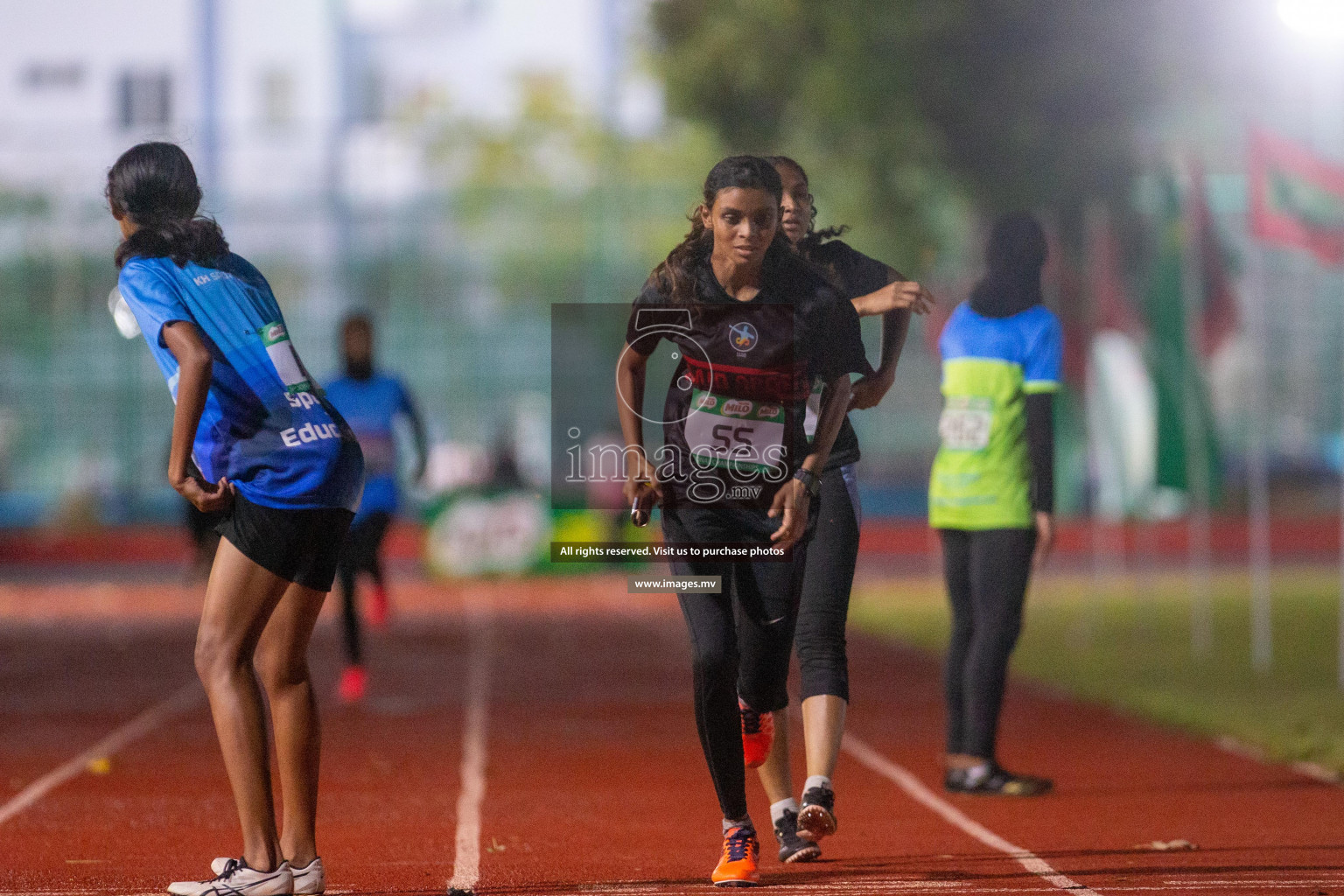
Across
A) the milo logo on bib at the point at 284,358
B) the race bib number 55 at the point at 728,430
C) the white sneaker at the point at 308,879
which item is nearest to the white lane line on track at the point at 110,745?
the white sneaker at the point at 308,879

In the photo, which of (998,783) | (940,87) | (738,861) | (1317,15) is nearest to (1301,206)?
(1317,15)

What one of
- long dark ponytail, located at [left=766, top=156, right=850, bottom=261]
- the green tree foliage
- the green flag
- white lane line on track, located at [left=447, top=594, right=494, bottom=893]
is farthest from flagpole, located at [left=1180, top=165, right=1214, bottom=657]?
the green tree foliage

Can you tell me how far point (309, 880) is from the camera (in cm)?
522

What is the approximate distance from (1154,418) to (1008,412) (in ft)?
25.9

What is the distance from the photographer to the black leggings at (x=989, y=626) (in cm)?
775

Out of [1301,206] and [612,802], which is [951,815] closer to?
[612,802]

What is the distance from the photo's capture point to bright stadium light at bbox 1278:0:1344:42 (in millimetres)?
12484

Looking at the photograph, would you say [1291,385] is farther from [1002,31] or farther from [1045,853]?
[1045,853]

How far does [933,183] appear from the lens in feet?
107

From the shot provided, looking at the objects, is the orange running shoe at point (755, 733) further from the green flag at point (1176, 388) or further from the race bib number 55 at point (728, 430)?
the green flag at point (1176, 388)

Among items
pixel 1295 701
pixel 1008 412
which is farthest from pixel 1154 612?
pixel 1008 412

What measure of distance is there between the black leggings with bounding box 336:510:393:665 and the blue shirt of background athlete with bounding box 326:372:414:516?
0.34 ft

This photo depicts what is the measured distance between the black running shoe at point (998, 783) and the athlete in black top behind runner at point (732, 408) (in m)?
2.34

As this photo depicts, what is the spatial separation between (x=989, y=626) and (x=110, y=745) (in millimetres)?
4758
